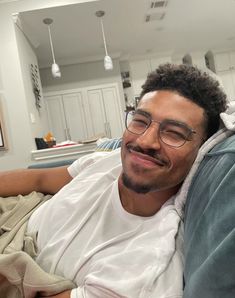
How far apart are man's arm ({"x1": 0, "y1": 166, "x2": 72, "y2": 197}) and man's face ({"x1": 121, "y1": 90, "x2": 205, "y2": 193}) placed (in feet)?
1.84

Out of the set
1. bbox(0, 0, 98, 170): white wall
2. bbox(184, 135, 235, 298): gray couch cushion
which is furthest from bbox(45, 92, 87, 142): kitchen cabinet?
bbox(184, 135, 235, 298): gray couch cushion

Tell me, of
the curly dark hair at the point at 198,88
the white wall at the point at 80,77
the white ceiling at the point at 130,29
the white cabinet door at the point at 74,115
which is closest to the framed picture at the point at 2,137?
the white ceiling at the point at 130,29

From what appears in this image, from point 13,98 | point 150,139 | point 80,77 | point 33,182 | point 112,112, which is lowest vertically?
point 33,182

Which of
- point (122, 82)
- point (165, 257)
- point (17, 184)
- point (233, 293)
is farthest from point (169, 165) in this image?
point (122, 82)

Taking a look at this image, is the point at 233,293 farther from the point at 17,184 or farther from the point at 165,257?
the point at 17,184

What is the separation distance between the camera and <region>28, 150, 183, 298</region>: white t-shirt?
59 cm

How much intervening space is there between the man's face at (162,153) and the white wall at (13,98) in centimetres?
254

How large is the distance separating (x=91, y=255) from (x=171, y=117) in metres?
0.38

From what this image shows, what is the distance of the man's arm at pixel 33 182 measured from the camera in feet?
4.09

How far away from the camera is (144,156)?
28.1 inches

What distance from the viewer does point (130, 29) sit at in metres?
4.09

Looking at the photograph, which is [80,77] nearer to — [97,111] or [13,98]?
[97,111]

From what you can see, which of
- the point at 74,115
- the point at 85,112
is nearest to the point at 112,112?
the point at 85,112

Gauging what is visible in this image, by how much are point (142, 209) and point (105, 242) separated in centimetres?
13
